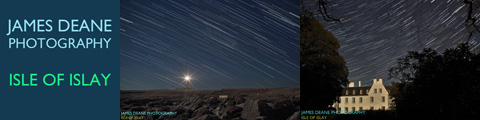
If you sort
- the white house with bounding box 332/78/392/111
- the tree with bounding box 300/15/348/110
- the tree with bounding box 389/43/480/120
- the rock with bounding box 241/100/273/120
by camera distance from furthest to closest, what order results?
the rock with bounding box 241/100/273/120 → the tree with bounding box 300/15/348/110 → the white house with bounding box 332/78/392/111 → the tree with bounding box 389/43/480/120

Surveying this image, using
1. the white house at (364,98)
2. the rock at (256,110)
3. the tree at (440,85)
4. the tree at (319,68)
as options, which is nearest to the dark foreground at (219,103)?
the rock at (256,110)

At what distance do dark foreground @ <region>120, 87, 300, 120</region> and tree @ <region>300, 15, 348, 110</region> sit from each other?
0.22 metres

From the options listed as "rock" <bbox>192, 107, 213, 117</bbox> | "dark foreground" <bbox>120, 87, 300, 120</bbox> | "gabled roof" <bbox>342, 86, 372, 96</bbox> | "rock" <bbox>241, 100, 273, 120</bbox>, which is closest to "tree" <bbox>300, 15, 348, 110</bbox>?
"gabled roof" <bbox>342, 86, 372, 96</bbox>

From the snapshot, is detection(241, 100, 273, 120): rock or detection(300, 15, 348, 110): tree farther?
detection(241, 100, 273, 120): rock

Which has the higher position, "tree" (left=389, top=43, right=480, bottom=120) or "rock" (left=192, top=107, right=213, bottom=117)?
"tree" (left=389, top=43, right=480, bottom=120)

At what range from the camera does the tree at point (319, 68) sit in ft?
24.1

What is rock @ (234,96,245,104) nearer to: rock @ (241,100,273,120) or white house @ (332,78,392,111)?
rock @ (241,100,273,120)

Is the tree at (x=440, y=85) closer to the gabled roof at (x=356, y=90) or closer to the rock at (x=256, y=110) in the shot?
the gabled roof at (x=356, y=90)

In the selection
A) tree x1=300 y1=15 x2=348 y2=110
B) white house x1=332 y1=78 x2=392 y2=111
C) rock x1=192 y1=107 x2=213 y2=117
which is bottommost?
rock x1=192 y1=107 x2=213 y2=117

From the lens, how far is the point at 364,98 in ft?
Answer: 23.3

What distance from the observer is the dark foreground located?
746 centimetres

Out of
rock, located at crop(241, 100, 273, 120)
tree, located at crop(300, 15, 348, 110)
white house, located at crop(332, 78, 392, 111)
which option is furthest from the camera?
rock, located at crop(241, 100, 273, 120)

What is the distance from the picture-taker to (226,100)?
24.9ft

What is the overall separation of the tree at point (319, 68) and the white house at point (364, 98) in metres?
0.12
